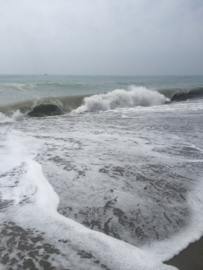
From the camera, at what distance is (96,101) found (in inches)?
476

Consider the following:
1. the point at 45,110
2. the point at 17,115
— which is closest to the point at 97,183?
the point at 17,115

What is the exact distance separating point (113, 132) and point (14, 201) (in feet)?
12.5

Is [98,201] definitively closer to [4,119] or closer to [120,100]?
[4,119]

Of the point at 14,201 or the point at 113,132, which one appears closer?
the point at 14,201

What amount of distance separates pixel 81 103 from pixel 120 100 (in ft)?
8.20

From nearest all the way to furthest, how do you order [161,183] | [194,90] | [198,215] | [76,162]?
[198,215] → [161,183] → [76,162] → [194,90]

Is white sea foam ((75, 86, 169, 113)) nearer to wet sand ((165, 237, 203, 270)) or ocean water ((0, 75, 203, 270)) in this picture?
A: ocean water ((0, 75, 203, 270))

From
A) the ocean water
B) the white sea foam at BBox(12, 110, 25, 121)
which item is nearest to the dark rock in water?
the white sea foam at BBox(12, 110, 25, 121)

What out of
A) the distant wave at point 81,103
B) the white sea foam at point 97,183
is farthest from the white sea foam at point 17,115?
the white sea foam at point 97,183

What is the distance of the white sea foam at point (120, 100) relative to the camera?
12.0 metres

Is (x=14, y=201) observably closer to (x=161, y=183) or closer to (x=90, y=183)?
(x=90, y=183)

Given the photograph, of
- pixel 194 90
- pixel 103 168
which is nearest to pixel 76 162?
pixel 103 168

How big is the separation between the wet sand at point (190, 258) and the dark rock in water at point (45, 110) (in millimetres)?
9106

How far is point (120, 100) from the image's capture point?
43.7ft
